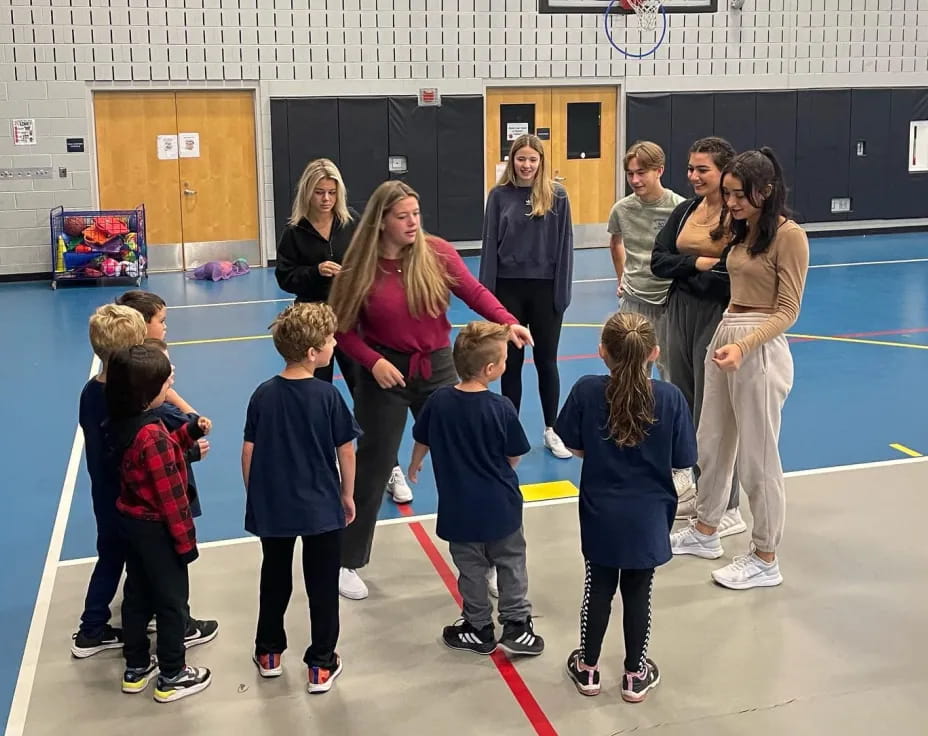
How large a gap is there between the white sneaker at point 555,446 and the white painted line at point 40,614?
2.88 m

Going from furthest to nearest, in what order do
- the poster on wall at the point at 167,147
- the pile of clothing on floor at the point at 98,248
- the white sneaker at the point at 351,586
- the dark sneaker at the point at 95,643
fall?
1. the poster on wall at the point at 167,147
2. the pile of clothing on floor at the point at 98,248
3. the white sneaker at the point at 351,586
4. the dark sneaker at the point at 95,643

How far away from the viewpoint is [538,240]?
6211mm

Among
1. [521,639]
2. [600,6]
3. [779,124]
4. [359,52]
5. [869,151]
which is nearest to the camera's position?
[521,639]

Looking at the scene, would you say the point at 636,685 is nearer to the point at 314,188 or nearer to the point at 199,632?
the point at 199,632

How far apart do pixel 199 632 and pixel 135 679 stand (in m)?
0.39

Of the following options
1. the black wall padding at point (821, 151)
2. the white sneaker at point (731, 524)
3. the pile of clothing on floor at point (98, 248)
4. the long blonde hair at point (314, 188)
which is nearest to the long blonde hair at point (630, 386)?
the white sneaker at point (731, 524)

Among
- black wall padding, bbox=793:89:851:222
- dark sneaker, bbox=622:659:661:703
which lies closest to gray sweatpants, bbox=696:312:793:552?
dark sneaker, bbox=622:659:661:703

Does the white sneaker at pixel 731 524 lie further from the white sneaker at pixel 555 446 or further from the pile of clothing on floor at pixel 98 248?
the pile of clothing on floor at pixel 98 248

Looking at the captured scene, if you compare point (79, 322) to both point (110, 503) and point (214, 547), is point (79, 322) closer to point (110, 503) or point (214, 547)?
point (214, 547)

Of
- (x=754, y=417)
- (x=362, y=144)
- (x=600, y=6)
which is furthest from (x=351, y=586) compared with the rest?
(x=600, y=6)

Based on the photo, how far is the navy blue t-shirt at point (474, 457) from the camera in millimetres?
3842

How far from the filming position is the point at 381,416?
4473 millimetres

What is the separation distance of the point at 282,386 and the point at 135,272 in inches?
409

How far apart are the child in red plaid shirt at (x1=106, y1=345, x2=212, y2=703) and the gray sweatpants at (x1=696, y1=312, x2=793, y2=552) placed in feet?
7.45
